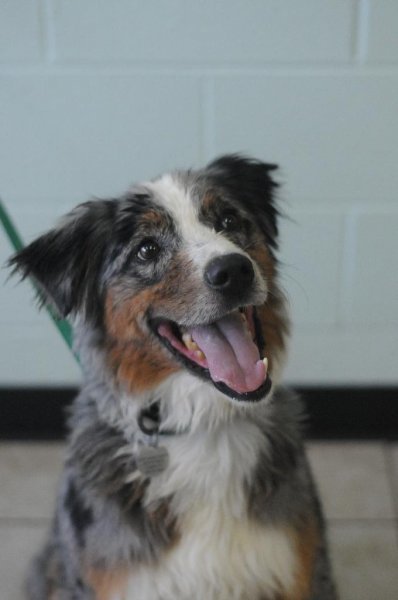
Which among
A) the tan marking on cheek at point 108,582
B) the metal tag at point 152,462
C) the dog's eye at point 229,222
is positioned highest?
the dog's eye at point 229,222

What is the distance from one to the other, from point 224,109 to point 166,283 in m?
0.82

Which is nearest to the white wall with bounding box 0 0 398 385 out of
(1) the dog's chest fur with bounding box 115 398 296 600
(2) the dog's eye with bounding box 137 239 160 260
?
(2) the dog's eye with bounding box 137 239 160 260

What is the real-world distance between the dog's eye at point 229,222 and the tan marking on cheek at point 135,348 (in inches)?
7.2

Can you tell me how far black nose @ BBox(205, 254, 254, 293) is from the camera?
1279mm

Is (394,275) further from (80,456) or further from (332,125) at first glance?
(80,456)

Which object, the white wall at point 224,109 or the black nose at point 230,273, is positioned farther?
the white wall at point 224,109

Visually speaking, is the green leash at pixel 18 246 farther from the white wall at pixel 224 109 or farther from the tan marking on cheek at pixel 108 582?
the white wall at pixel 224 109

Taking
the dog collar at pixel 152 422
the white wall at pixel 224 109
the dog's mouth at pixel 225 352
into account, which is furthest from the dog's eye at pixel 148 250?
the white wall at pixel 224 109

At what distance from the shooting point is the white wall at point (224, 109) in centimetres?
195

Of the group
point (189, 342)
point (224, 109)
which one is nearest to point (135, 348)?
point (189, 342)

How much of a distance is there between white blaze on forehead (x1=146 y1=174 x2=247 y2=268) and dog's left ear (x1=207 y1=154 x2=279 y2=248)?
0.34 ft

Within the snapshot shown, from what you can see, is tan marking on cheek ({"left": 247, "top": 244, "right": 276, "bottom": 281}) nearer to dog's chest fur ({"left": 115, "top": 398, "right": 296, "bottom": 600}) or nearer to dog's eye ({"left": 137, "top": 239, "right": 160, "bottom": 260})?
dog's eye ({"left": 137, "top": 239, "right": 160, "bottom": 260})

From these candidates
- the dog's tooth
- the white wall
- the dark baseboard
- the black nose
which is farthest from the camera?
the dark baseboard

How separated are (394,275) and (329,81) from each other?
57cm
